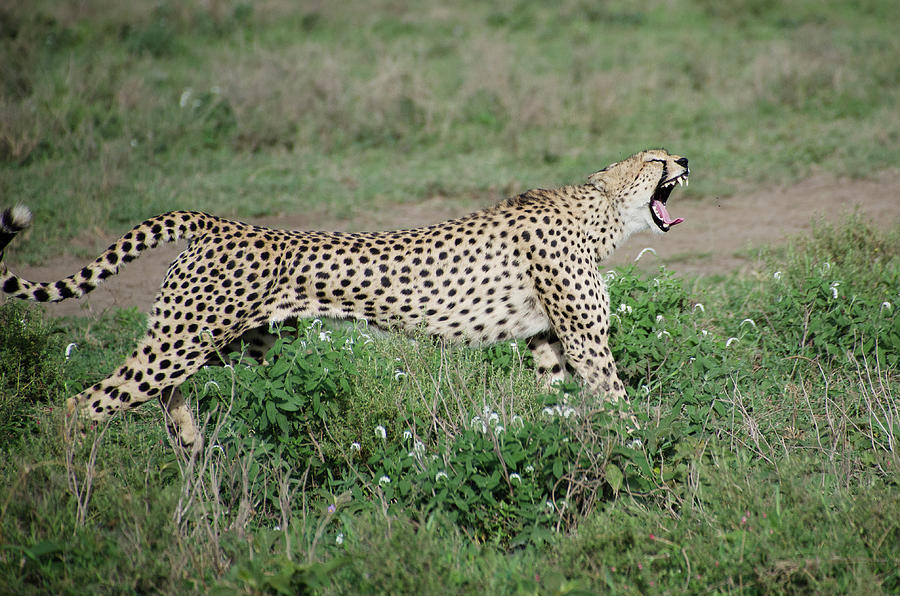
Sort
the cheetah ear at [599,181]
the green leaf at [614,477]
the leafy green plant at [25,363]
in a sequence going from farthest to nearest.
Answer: the cheetah ear at [599,181], the leafy green plant at [25,363], the green leaf at [614,477]

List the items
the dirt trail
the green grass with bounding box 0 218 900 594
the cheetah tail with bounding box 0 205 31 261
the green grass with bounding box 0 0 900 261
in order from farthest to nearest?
the green grass with bounding box 0 0 900 261, the dirt trail, the cheetah tail with bounding box 0 205 31 261, the green grass with bounding box 0 218 900 594

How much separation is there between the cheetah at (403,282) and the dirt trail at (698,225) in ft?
6.22

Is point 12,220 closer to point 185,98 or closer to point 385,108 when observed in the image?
point 185,98

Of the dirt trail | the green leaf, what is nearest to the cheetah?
the green leaf

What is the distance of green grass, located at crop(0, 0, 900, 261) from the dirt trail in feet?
0.66

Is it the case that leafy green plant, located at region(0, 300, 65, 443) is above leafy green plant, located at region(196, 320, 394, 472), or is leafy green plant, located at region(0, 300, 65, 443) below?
below

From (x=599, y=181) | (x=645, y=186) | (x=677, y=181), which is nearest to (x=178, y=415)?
(x=599, y=181)

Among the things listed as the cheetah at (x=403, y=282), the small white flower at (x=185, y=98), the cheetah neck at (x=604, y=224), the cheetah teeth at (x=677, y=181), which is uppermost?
the cheetah teeth at (x=677, y=181)

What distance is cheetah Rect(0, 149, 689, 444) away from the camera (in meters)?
4.23

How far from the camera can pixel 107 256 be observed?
4.30 m

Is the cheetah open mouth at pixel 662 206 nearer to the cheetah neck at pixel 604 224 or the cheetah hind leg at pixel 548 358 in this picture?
the cheetah neck at pixel 604 224

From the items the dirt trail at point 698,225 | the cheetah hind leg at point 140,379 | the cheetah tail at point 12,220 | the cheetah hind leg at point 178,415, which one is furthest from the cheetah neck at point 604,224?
the cheetah tail at point 12,220

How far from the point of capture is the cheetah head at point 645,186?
470 centimetres

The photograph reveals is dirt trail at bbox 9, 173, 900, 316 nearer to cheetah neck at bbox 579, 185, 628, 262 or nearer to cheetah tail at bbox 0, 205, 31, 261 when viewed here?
cheetah neck at bbox 579, 185, 628, 262
